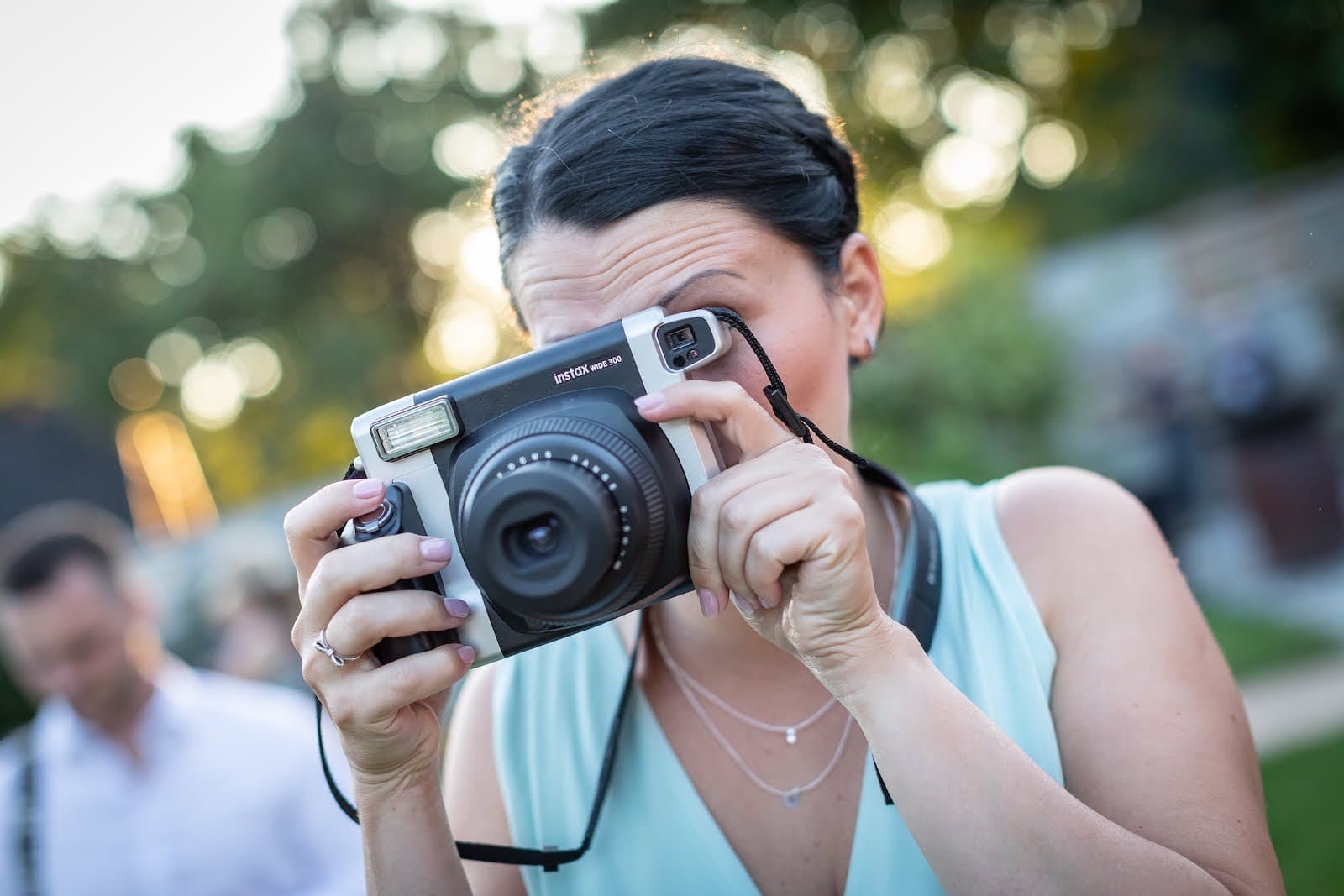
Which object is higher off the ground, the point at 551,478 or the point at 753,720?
the point at 551,478

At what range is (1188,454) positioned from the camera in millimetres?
9773

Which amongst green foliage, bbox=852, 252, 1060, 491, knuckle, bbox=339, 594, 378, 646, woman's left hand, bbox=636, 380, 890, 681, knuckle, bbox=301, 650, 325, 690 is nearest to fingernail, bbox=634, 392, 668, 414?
woman's left hand, bbox=636, 380, 890, 681

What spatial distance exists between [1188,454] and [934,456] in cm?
386

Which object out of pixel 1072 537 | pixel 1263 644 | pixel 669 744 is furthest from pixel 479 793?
pixel 1263 644

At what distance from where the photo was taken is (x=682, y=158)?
5.24 ft

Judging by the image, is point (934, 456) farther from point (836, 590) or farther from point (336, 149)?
point (336, 149)

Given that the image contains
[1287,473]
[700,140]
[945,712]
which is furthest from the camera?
[1287,473]

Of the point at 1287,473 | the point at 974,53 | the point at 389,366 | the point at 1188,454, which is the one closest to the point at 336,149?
the point at 389,366

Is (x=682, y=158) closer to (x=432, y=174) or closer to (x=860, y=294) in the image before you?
(x=860, y=294)

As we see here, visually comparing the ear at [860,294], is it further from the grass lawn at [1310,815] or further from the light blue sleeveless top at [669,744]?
the grass lawn at [1310,815]

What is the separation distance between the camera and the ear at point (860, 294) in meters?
1.77

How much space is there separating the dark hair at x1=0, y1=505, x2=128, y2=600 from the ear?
3225mm

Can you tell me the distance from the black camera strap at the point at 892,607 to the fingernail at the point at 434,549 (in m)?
0.18

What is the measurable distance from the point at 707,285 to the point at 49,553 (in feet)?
10.8
